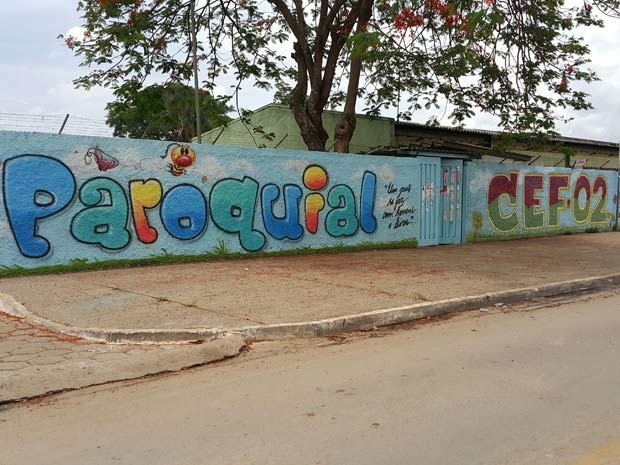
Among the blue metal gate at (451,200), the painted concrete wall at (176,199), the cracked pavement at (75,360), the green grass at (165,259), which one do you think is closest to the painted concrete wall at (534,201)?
the blue metal gate at (451,200)

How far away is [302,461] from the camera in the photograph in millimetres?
3307

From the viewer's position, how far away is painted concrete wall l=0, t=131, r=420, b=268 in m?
9.53

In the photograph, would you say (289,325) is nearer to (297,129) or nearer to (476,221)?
(476,221)

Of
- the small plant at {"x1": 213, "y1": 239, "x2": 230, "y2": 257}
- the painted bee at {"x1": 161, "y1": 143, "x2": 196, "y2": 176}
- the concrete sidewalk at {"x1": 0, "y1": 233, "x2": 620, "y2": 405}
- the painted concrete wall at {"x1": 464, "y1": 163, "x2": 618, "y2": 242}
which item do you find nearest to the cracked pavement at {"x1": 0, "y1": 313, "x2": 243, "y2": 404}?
the concrete sidewalk at {"x1": 0, "y1": 233, "x2": 620, "y2": 405}

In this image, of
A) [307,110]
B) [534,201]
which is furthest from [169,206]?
[534,201]

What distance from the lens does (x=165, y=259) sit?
10875 millimetres

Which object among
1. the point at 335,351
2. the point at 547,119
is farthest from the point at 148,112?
the point at 335,351

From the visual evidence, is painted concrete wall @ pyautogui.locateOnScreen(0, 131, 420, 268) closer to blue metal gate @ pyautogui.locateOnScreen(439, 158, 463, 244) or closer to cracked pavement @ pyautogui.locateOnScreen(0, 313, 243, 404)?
blue metal gate @ pyautogui.locateOnScreen(439, 158, 463, 244)

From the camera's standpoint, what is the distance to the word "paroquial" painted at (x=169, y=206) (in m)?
9.48

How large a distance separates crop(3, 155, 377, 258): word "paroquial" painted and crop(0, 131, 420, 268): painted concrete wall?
0.06 feet

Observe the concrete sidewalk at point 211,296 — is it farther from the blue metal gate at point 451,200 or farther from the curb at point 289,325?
the blue metal gate at point 451,200

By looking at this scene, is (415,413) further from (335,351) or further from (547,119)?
(547,119)

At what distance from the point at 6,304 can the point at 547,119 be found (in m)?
13.2

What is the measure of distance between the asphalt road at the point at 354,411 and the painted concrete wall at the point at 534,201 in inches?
419
